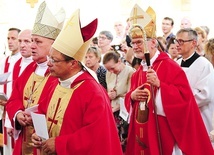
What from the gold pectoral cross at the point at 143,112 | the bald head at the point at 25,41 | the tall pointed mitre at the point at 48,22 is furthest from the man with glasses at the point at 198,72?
the bald head at the point at 25,41

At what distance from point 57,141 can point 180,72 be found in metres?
1.90

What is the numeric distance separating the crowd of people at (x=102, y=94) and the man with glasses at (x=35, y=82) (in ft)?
0.03

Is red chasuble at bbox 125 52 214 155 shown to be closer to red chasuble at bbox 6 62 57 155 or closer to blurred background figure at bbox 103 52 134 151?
red chasuble at bbox 6 62 57 155

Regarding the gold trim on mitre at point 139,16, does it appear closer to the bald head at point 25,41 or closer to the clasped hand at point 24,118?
the bald head at point 25,41

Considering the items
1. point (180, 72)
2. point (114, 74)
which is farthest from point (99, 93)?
point (114, 74)

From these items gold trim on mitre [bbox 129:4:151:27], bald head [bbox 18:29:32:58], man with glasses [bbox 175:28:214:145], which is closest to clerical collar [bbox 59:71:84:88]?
gold trim on mitre [bbox 129:4:151:27]

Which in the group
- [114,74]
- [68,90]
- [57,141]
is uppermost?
[68,90]

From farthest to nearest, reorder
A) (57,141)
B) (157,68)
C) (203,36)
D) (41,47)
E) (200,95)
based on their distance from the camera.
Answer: (203,36) → (200,95) → (157,68) → (41,47) → (57,141)

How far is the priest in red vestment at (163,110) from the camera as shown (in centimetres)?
535

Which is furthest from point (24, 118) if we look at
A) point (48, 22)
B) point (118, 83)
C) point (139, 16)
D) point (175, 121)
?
point (118, 83)

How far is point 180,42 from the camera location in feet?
20.7

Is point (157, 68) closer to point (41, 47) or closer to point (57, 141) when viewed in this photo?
point (41, 47)

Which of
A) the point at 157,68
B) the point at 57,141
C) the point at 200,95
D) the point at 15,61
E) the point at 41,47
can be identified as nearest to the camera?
the point at 57,141

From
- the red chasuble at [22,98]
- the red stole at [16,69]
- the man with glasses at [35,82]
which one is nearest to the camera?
the man with glasses at [35,82]
